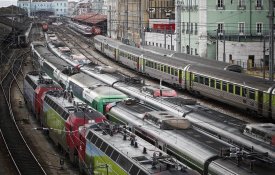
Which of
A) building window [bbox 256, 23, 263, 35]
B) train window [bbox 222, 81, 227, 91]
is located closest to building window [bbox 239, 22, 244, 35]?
building window [bbox 256, 23, 263, 35]

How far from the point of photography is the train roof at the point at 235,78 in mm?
33000

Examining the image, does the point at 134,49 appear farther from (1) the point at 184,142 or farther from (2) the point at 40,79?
(1) the point at 184,142

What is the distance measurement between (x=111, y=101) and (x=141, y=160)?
39.7 feet

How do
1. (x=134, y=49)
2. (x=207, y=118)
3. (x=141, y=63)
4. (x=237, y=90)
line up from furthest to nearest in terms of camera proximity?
1. (x=134, y=49)
2. (x=141, y=63)
3. (x=237, y=90)
4. (x=207, y=118)

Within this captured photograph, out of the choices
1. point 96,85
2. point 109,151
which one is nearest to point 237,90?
point 96,85

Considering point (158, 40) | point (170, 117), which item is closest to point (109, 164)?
point (170, 117)

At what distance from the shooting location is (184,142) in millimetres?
20016

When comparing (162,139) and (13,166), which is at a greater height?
(162,139)

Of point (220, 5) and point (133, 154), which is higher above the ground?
point (220, 5)

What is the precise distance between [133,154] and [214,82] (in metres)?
21.9

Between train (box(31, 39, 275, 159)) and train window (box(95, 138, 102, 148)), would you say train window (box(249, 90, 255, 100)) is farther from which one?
train window (box(95, 138, 102, 148))

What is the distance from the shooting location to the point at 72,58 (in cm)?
5638

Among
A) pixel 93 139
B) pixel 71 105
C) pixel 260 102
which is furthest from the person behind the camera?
pixel 260 102

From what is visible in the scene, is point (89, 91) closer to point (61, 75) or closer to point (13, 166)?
point (13, 166)
